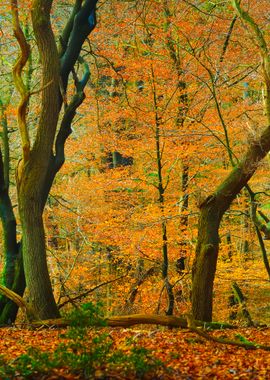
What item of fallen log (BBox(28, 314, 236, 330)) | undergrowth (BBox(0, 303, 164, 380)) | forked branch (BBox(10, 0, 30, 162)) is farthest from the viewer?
forked branch (BBox(10, 0, 30, 162))

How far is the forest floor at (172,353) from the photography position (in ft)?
11.9

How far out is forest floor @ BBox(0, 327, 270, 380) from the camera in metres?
3.64

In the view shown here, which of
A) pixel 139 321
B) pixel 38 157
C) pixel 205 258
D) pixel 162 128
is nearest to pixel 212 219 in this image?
pixel 205 258

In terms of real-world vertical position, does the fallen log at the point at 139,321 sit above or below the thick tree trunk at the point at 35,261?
below

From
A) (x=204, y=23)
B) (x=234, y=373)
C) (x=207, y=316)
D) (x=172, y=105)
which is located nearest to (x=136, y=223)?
(x=172, y=105)

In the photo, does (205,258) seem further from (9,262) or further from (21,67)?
(21,67)

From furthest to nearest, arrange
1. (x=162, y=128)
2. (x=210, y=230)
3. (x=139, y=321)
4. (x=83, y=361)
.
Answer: (x=162, y=128)
(x=210, y=230)
(x=139, y=321)
(x=83, y=361)

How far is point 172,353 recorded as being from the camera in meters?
5.05

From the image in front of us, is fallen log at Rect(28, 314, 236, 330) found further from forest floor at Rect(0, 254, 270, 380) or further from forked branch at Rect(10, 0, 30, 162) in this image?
forked branch at Rect(10, 0, 30, 162)

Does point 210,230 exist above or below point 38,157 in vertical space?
below

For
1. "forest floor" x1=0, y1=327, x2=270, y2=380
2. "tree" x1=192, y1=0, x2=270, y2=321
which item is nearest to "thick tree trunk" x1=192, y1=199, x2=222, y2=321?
"tree" x1=192, y1=0, x2=270, y2=321

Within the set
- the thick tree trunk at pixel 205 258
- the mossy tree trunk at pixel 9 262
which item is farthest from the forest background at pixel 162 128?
the thick tree trunk at pixel 205 258

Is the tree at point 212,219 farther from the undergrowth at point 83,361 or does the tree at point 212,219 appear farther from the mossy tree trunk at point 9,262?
the undergrowth at point 83,361

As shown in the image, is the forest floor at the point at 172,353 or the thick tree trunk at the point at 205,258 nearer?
the forest floor at the point at 172,353
